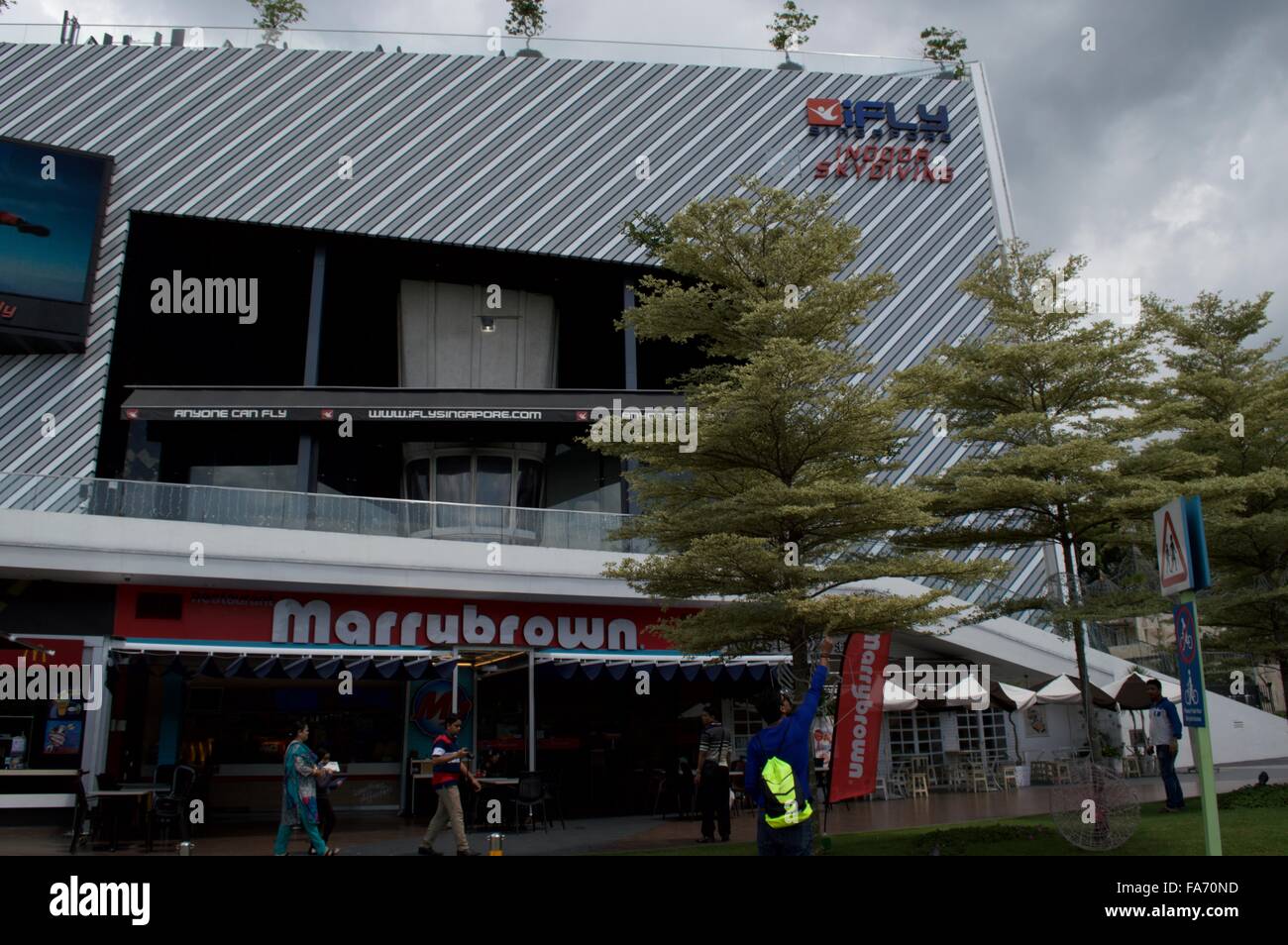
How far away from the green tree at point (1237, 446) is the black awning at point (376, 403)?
10.4 meters

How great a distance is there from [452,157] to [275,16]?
20.3ft

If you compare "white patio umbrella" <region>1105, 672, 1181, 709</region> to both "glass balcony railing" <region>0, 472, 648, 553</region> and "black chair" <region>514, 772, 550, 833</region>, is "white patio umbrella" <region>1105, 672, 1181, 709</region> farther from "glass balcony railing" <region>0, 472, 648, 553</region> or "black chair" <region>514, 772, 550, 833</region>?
"black chair" <region>514, 772, 550, 833</region>

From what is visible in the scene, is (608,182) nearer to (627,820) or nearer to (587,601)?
(587,601)

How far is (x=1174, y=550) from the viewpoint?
704 cm

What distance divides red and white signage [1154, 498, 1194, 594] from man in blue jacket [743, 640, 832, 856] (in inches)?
101

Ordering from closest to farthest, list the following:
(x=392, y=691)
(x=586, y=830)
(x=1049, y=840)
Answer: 1. (x=1049, y=840)
2. (x=586, y=830)
3. (x=392, y=691)

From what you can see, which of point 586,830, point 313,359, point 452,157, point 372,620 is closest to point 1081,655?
point 586,830

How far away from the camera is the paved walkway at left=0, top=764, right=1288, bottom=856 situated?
14.2 metres

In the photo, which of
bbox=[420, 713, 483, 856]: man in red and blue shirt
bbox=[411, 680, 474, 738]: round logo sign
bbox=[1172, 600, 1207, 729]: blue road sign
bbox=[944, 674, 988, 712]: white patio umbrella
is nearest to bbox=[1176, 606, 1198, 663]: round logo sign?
bbox=[1172, 600, 1207, 729]: blue road sign

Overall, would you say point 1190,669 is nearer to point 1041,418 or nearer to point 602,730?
point 1041,418

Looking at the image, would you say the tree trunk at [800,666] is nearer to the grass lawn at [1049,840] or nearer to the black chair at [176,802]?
the grass lawn at [1049,840]

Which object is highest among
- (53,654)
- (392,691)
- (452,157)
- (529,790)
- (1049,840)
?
(452,157)

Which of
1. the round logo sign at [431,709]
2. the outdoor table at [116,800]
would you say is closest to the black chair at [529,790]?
the round logo sign at [431,709]
